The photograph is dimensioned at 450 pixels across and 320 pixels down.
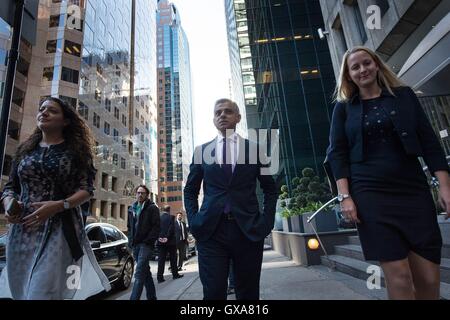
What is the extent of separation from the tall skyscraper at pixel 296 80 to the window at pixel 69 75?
70.8 ft

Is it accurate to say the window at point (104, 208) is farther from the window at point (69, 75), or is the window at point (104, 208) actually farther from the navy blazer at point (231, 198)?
the navy blazer at point (231, 198)

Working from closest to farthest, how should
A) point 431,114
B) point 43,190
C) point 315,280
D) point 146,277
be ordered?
point 43,190 < point 146,277 < point 315,280 < point 431,114

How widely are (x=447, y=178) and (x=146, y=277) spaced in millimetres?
4357

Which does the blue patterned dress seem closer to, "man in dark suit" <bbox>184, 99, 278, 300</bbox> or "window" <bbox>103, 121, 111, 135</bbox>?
"man in dark suit" <bbox>184, 99, 278, 300</bbox>

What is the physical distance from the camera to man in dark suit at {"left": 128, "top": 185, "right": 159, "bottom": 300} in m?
4.52

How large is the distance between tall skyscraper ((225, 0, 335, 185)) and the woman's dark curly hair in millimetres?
21024

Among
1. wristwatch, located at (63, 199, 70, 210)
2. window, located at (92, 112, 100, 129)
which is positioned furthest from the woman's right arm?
window, located at (92, 112, 100, 129)

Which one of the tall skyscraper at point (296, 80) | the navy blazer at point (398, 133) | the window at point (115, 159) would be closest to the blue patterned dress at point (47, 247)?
the navy blazer at point (398, 133)

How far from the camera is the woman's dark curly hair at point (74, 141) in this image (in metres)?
2.11

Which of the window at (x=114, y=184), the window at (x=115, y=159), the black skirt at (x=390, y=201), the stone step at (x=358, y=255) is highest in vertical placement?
the window at (x=115, y=159)

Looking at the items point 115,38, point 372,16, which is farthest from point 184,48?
point 372,16

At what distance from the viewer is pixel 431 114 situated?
7.62m

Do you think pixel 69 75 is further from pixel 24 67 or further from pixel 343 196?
pixel 343 196
